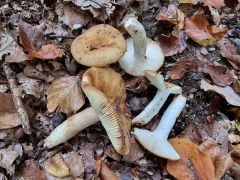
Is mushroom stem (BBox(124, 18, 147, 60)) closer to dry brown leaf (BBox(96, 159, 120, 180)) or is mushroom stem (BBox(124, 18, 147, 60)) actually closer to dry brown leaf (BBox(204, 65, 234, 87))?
dry brown leaf (BBox(204, 65, 234, 87))

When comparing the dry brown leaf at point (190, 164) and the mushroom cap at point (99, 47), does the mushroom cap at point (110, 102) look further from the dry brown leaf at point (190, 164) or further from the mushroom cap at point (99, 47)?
the dry brown leaf at point (190, 164)

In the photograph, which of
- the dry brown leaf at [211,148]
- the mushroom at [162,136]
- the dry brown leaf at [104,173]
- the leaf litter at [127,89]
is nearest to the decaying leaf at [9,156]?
the leaf litter at [127,89]

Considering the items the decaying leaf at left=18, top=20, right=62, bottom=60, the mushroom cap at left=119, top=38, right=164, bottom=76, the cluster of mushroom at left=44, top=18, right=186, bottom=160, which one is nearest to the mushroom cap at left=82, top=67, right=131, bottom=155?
the cluster of mushroom at left=44, top=18, right=186, bottom=160

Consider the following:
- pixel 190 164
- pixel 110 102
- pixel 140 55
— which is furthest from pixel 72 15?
pixel 190 164

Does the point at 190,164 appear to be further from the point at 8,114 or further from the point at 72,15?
the point at 72,15

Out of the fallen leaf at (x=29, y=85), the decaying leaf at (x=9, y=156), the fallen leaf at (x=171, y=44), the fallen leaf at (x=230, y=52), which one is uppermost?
the fallen leaf at (x=171, y=44)

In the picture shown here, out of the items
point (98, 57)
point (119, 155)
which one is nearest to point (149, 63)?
point (98, 57)

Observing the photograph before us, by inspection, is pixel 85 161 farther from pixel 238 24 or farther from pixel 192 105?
pixel 238 24
